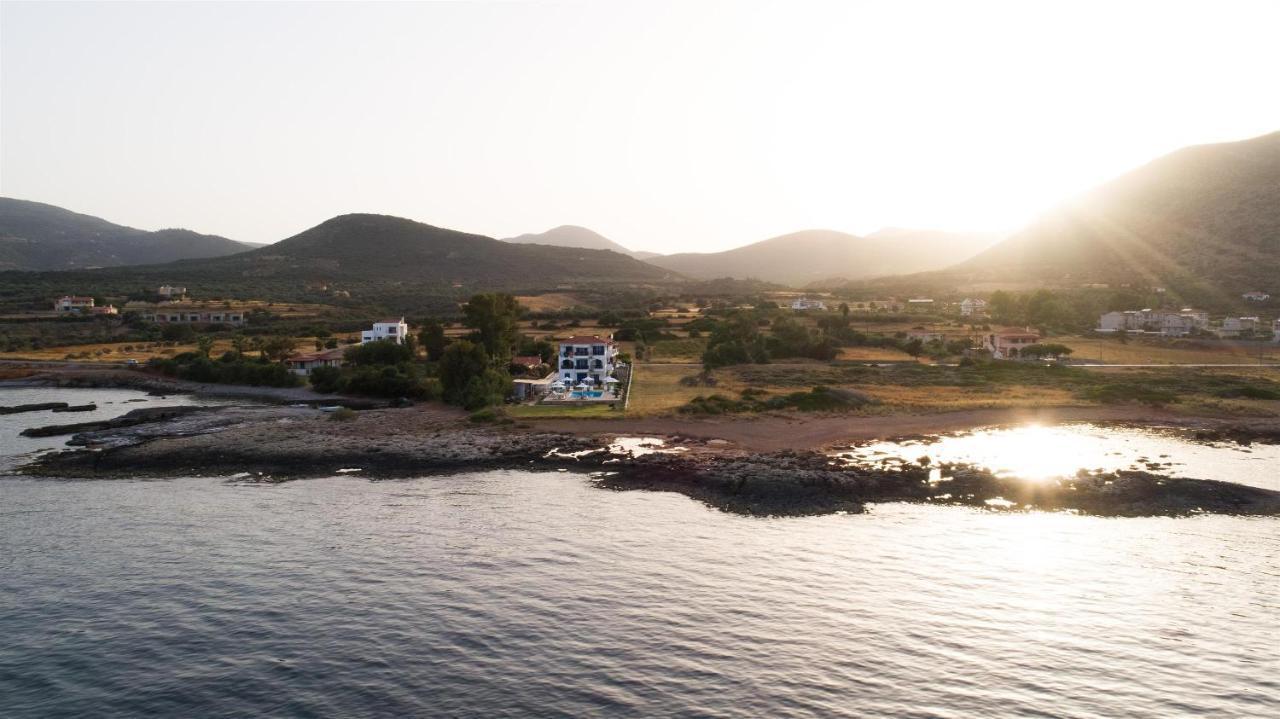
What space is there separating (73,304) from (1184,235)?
20283 cm

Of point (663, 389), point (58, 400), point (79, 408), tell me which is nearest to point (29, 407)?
point (79, 408)

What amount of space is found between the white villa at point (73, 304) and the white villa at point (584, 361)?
4097 inches

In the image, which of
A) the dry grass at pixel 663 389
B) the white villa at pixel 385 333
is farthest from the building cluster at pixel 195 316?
the dry grass at pixel 663 389

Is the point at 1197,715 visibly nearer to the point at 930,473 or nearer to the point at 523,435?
the point at 930,473

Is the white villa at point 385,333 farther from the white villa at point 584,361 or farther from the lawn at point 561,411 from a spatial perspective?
the lawn at point 561,411

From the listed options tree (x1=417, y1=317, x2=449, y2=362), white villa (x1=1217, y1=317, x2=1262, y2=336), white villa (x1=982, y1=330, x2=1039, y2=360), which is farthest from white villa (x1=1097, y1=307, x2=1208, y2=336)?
tree (x1=417, y1=317, x2=449, y2=362)

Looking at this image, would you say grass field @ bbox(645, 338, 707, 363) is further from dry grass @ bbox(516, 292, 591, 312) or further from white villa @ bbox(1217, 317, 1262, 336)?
white villa @ bbox(1217, 317, 1262, 336)

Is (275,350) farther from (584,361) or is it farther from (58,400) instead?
(584,361)

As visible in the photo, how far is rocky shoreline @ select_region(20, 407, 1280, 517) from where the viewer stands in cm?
3700

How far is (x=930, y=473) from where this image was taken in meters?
40.8

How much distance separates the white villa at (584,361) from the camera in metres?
70.5

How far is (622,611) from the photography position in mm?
25172

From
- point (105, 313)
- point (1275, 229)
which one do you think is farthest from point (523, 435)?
point (1275, 229)

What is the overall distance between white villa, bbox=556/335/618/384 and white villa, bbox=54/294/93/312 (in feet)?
341
